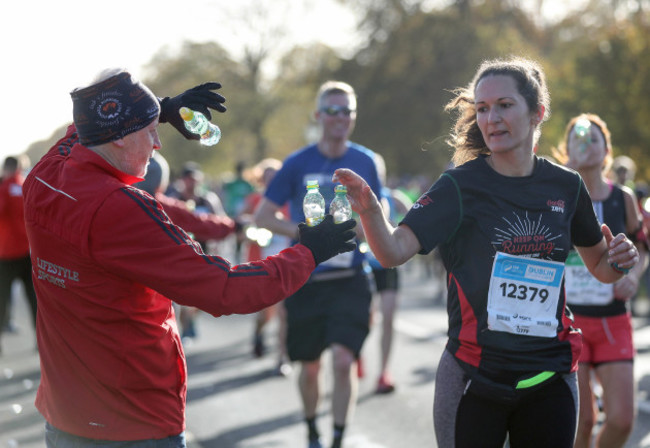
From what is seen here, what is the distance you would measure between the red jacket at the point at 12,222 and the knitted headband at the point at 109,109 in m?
7.54

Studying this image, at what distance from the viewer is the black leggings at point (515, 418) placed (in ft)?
10.5

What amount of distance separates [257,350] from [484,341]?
21.8 feet

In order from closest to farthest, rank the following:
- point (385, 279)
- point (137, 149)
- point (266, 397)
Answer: point (137, 149)
point (266, 397)
point (385, 279)

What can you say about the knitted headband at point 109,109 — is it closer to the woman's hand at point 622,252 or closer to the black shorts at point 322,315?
the woman's hand at point 622,252

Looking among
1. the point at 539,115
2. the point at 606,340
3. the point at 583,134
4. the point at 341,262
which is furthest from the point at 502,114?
the point at 341,262

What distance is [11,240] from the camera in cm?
984

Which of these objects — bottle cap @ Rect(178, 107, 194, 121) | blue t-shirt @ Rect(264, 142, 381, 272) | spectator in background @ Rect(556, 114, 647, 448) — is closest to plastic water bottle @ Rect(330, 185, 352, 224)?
bottle cap @ Rect(178, 107, 194, 121)

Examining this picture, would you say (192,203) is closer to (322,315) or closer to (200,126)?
(322,315)

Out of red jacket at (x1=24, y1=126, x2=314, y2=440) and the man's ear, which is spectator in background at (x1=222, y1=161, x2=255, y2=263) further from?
red jacket at (x1=24, y1=126, x2=314, y2=440)

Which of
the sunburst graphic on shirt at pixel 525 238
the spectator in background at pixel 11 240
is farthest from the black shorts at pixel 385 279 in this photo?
the sunburst graphic on shirt at pixel 525 238

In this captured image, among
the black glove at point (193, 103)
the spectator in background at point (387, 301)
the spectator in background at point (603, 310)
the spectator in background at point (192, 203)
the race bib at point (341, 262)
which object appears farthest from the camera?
the spectator in background at point (192, 203)

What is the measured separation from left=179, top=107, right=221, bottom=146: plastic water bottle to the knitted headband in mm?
597

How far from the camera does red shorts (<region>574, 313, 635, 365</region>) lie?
4633 millimetres

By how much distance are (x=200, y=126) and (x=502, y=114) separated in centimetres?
119
